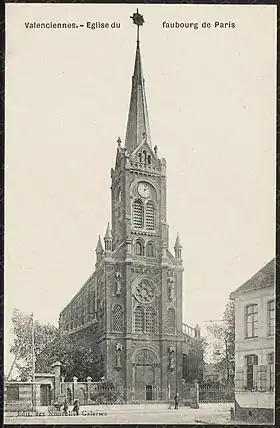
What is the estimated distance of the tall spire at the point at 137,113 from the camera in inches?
126

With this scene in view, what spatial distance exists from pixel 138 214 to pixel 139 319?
523mm

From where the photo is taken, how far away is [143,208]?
3256 mm

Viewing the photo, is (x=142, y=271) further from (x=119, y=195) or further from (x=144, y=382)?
(x=144, y=382)

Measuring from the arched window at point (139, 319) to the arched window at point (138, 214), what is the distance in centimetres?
41

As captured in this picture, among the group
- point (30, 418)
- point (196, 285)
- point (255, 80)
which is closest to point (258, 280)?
point (196, 285)

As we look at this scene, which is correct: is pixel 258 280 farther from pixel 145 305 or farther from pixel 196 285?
pixel 145 305

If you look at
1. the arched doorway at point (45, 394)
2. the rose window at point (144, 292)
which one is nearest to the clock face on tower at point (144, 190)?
the rose window at point (144, 292)

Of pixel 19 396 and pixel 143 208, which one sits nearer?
pixel 19 396

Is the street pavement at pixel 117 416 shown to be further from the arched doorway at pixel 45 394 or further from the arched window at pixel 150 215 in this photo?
the arched window at pixel 150 215

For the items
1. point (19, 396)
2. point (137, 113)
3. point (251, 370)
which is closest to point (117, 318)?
point (19, 396)

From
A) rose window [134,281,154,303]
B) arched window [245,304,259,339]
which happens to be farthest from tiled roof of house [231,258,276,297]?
rose window [134,281,154,303]

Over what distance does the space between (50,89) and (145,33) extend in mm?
546

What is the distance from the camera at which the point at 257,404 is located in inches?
124

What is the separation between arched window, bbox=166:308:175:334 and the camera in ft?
10.6
